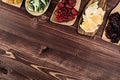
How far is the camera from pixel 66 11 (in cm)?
313

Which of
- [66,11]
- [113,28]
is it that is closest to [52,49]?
[66,11]

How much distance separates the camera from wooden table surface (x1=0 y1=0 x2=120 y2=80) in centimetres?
306

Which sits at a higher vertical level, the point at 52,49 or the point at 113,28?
the point at 113,28

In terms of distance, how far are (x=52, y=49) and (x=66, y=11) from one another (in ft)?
1.26

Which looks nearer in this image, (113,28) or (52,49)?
(113,28)

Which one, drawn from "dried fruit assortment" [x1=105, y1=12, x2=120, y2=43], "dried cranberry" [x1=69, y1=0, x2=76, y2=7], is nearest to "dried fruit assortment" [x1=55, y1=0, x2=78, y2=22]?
"dried cranberry" [x1=69, y1=0, x2=76, y2=7]

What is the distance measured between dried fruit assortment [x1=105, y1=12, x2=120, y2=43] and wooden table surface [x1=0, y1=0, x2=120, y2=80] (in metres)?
0.07

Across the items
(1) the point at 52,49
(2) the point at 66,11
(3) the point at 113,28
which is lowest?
(1) the point at 52,49

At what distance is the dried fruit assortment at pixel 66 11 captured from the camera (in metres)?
3.13

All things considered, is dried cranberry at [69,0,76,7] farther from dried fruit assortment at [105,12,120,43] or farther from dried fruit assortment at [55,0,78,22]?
dried fruit assortment at [105,12,120,43]

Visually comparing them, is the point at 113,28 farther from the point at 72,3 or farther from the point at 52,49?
the point at 52,49

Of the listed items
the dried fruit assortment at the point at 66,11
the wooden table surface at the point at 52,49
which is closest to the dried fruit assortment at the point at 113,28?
the wooden table surface at the point at 52,49

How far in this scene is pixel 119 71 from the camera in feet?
9.92

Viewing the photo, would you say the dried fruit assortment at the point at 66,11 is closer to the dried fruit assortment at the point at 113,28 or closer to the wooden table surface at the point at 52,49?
the wooden table surface at the point at 52,49
